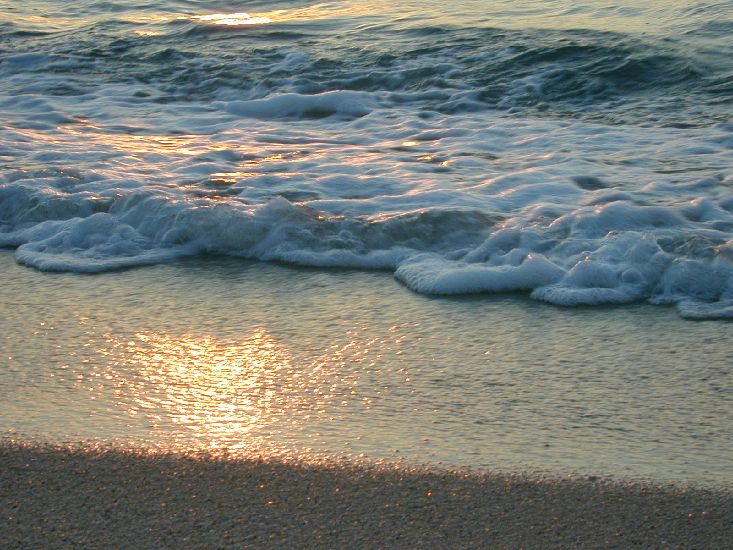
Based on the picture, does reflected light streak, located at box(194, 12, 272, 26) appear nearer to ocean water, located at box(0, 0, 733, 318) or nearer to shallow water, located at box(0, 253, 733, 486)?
ocean water, located at box(0, 0, 733, 318)

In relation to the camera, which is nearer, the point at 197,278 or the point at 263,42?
the point at 197,278

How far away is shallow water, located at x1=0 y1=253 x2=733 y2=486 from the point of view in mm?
2686

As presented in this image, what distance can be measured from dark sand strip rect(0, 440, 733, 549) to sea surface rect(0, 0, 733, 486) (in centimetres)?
15

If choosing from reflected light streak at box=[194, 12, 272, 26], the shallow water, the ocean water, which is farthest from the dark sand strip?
reflected light streak at box=[194, 12, 272, 26]

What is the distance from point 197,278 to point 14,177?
1.79 metres

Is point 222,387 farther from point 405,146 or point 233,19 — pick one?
point 233,19

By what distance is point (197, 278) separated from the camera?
4.15 meters

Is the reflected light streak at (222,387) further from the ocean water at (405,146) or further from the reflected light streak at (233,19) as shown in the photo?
the reflected light streak at (233,19)

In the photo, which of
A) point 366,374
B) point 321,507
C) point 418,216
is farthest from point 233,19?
point 321,507

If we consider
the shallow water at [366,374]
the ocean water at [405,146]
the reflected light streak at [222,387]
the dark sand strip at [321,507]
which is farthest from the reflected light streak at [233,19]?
the dark sand strip at [321,507]

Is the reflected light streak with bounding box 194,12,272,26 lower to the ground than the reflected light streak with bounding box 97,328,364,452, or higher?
lower

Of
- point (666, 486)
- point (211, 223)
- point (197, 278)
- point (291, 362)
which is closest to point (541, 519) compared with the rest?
point (666, 486)

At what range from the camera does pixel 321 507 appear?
240 centimetres

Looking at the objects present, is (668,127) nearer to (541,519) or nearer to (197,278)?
(197,278)
